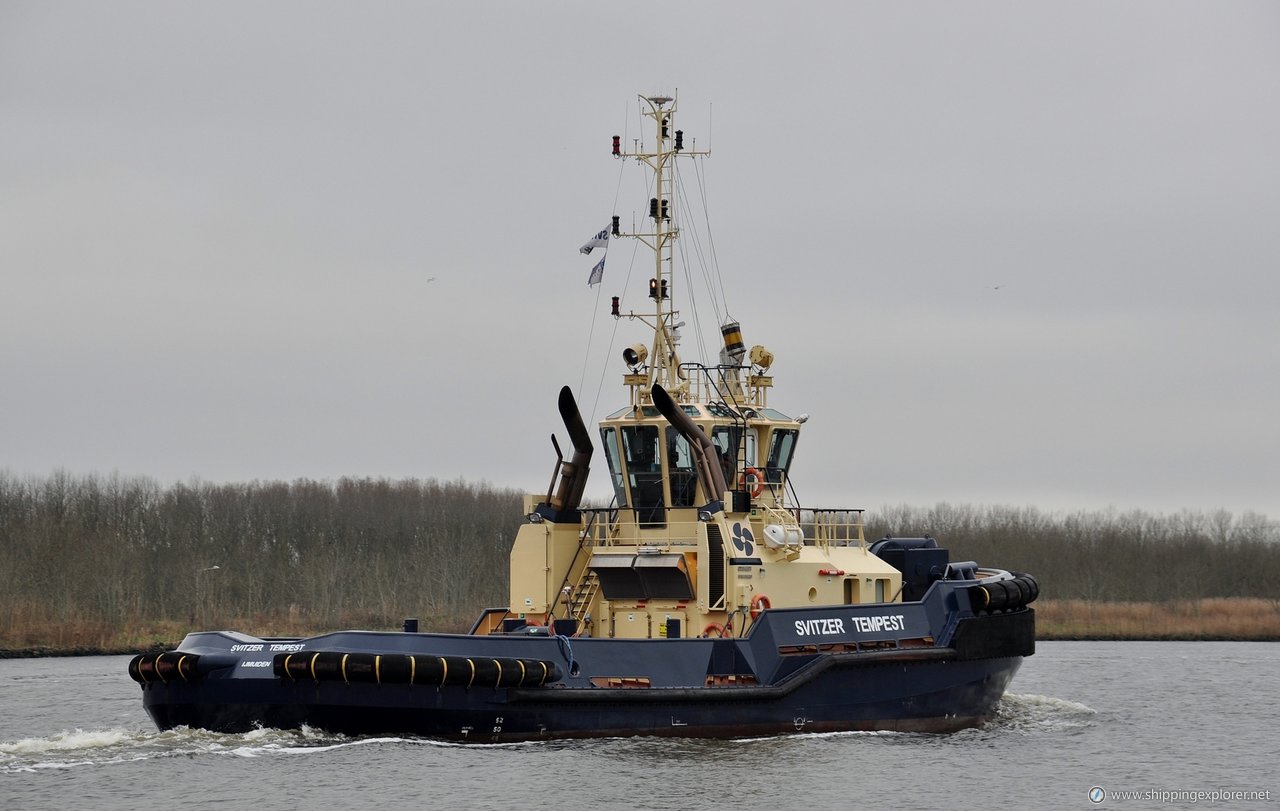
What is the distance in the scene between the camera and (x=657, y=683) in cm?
1603

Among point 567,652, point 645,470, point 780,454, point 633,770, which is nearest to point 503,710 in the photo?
point 567,652

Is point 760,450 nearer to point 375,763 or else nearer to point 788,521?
point 788,521

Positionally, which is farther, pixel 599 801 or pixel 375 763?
pixel 375 763

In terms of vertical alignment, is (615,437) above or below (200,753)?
above

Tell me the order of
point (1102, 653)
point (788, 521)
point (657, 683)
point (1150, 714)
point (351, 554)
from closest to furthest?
1. point (657, 683)
2. point (788, 521)
3. point (1150, 714)
4. point (1102, 653)
5. point (351, 554)

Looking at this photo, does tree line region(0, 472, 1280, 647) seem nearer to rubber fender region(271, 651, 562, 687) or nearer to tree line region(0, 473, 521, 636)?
tree line region(0, 473, 521, 636)

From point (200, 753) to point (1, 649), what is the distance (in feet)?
70.1

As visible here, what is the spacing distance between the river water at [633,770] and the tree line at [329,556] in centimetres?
2054

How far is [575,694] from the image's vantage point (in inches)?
615

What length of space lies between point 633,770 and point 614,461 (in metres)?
4.57

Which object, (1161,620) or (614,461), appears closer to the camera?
(614,461)

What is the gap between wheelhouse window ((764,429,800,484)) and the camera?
1870 centimetres

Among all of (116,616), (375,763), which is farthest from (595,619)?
(116,616)

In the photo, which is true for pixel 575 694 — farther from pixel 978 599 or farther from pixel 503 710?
pixel 978 599
